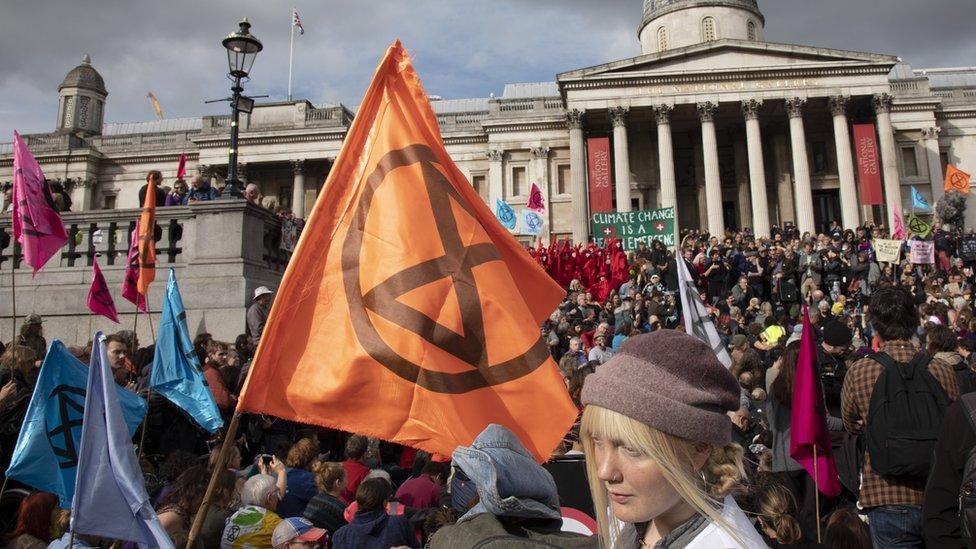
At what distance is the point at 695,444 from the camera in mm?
1823

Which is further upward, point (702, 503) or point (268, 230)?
point (268, 230)

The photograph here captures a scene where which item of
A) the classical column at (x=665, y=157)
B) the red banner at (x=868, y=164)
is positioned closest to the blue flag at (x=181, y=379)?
the classical column at (x=665, y=157)

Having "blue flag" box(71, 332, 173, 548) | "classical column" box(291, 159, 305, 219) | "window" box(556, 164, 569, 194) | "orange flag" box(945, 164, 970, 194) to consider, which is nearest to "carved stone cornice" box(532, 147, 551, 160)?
"window" box(556, 164, 569, 194)

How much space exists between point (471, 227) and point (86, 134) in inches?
2265

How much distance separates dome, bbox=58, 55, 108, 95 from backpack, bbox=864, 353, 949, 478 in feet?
198

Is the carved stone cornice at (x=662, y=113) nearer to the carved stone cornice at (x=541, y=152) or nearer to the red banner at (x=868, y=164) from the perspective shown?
the carved stone cornice at (x=541, y=152)

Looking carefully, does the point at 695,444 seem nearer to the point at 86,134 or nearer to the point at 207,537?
the point at 207,537

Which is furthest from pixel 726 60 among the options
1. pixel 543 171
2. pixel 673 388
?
pixel 673 388

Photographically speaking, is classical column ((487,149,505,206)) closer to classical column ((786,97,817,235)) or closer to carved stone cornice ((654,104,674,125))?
carved stone cornice ((654,104,674,125))

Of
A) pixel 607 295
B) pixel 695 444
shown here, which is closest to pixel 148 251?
pixel 695 444

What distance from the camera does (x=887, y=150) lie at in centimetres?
3781

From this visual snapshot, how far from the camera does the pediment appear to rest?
38.4 metres

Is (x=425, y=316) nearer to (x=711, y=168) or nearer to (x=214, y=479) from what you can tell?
(x=214, y=479)

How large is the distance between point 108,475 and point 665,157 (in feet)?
124
